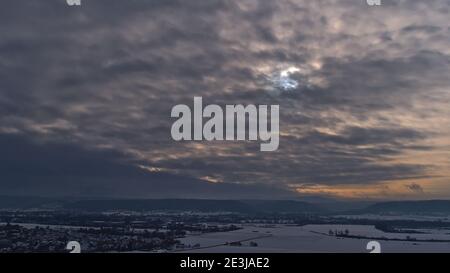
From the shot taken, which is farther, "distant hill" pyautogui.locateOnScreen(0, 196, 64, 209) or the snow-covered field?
"distant hill" pyautogui.locateOnScreen(0, 196, 64, 209)

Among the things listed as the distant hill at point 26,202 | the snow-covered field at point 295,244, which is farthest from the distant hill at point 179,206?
the snow-covered field at point 295,244

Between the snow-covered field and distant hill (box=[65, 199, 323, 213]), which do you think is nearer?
the snow-covered field

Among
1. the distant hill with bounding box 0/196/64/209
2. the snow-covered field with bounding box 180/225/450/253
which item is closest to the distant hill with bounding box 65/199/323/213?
the distant hill with bounding box 0/196/64/209

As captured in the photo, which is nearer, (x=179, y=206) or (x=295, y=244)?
(x=295, y=244)

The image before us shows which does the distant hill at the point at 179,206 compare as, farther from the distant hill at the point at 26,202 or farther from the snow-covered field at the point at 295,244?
the snow-covered field at the point at 295,244

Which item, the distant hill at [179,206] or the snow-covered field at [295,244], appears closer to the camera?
the snow-covered field at [295,244]

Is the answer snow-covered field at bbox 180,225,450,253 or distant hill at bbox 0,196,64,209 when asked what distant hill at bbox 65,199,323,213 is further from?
snow-covered field at bbox 180,225,450,253

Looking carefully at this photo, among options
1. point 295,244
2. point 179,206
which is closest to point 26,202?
point 179,206

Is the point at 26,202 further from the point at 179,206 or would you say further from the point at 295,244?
the point at 295,244

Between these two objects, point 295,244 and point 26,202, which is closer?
point 295,244

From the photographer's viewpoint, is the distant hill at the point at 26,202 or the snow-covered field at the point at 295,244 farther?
the distant hill at the point at 26,202
